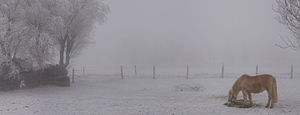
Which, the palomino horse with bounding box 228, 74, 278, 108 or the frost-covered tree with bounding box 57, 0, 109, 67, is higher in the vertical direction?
the frost-covered tree with bounding box 57, 0, 109, 67

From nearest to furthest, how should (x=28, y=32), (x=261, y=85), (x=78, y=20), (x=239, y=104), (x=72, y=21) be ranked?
(x=261, y=85) < (x=239, y=104) < (x=28, y=32) < (x=72, y=21) < (x=78, y=20)

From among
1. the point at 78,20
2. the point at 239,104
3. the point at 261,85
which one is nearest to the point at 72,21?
the point at 78,20

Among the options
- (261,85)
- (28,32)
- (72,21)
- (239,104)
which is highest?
(72,21)

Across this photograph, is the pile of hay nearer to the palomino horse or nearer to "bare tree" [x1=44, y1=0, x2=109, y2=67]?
the palomino horse

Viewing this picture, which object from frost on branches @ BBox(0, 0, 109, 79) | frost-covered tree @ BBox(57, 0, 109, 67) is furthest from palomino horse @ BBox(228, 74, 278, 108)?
frost-covered tree @ BBox(57, 0, 109, 67)

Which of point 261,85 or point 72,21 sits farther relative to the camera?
point 72,21

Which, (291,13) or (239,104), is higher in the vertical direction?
(291,13)

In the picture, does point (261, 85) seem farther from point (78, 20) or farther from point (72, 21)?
point (78, 20)

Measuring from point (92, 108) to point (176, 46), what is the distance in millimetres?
83779

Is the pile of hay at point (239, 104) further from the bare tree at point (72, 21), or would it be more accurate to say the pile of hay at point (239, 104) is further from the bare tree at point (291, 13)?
the bare tree at point (72, 21)

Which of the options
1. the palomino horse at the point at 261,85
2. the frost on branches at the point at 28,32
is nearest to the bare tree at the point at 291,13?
the palomino horse at the point at 261,85

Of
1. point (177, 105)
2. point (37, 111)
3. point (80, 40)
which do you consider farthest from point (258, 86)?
point (80, 40)

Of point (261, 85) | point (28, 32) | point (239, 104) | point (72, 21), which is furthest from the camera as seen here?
point (72, 21)

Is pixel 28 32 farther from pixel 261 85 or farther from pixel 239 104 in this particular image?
pixel 261 85
